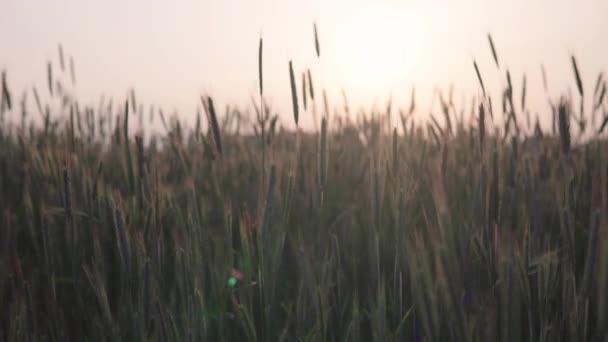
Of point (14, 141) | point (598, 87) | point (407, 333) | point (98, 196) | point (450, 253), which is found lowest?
point (407, 333)

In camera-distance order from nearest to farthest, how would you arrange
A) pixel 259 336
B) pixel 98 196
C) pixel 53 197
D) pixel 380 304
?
pixel 380 304 → pixel 259 336 → pixel 98 196 → pixel 53 197

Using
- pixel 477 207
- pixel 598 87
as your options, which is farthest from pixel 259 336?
pixel 598 87

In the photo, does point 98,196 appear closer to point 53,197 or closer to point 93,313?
point 93,313

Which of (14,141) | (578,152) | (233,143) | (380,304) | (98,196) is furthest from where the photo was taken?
(233,143)

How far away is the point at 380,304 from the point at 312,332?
14cm

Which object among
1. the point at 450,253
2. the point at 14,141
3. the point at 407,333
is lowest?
the point at 407,333

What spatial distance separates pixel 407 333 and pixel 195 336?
325mm

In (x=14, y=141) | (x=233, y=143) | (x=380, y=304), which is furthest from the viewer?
(x=233, y=143)

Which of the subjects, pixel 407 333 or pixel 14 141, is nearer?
pixel 407 333

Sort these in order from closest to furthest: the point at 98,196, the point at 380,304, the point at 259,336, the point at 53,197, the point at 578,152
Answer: the point at 380,304 < the point at 259,336 < the point at 98,196 < the point at 53,197 < the point at 578,152

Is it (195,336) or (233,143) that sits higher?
(233,143)

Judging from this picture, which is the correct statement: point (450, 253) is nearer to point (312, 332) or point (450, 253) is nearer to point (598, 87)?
point (312, 332)

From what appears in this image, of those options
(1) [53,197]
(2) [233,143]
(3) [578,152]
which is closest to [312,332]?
(1) [53,197]

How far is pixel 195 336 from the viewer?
0.74m
